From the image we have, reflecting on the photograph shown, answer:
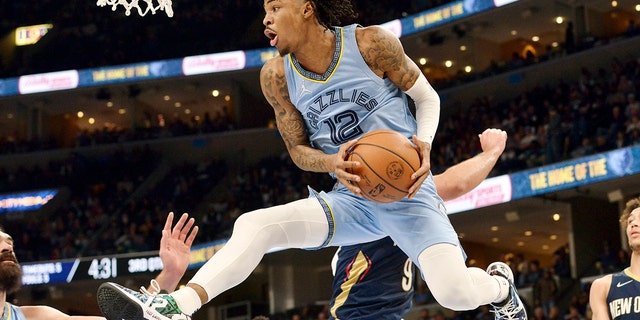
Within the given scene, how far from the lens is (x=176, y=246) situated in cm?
561

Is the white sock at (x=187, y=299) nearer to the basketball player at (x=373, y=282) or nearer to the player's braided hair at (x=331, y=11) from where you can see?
the basketball player at (x=373, y=282)

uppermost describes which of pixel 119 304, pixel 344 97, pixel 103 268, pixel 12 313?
pixel 103 268

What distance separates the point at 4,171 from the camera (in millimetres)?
32000

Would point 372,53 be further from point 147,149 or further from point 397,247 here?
point 147,149

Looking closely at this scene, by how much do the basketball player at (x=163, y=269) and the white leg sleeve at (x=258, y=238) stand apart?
1.24ft

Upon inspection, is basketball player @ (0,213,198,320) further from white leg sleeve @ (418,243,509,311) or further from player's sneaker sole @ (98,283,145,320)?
white leg sleeve @ (418,243,509,311)

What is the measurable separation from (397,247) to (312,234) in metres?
0.93

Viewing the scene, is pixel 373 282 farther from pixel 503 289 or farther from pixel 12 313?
pixel 12 313

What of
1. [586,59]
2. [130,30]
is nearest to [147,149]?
[130,30]

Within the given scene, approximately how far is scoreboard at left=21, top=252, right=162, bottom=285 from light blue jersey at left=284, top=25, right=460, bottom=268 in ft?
65.2

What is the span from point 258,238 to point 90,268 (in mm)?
21782

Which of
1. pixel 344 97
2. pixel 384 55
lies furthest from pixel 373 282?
pixel 384 55

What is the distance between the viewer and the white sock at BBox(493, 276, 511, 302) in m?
5.49

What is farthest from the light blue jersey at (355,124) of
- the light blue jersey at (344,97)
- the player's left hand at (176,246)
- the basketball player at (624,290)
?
the basketball player at (624,290)
